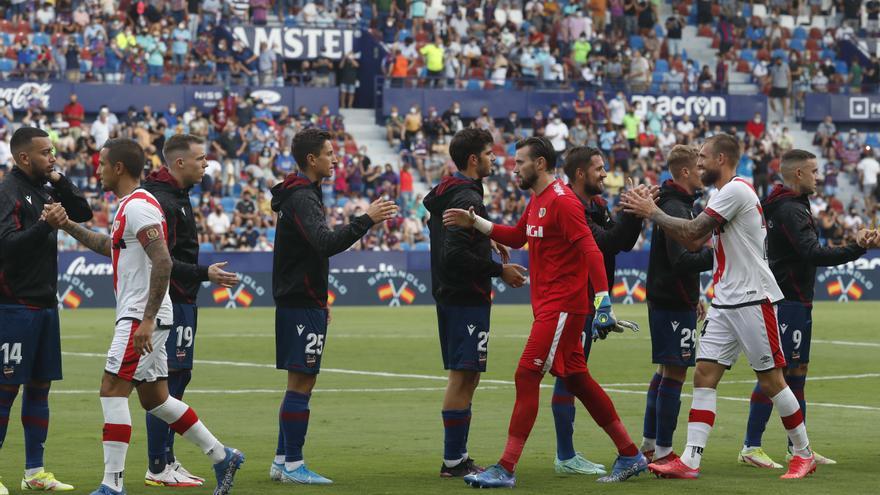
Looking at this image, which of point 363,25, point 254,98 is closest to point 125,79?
point 254,98

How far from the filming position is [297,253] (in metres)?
11.7

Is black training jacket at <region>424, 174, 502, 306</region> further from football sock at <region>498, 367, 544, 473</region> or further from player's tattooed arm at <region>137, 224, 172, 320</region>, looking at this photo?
player's tattooed arm at <region>137, 224, 172, 320</region>

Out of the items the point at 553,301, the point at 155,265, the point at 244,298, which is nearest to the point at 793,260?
the point at 553,301

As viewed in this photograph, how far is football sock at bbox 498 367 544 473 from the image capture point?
1096 cm

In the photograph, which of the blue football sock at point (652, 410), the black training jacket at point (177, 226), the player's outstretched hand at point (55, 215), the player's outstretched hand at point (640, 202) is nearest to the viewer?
the player's outstretched hand at point (55, 215)

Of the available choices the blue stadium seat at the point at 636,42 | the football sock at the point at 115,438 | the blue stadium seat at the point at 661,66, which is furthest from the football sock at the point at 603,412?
the blue stadium seat at the point at 636,42

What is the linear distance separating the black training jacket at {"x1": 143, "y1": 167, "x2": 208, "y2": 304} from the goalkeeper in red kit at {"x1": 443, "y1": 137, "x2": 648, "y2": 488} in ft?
6.72

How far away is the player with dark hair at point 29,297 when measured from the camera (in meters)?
11.1

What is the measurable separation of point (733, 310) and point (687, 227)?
2.38 feet

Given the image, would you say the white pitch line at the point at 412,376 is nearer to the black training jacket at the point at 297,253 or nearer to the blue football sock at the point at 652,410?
the blue football sock at the point at 652,410

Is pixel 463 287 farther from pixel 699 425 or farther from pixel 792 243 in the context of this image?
pixel 792 243

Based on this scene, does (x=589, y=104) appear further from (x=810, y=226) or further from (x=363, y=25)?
(x=810, y=226)

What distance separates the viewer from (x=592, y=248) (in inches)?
434

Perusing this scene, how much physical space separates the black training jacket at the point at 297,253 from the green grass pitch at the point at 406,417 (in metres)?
1.43
